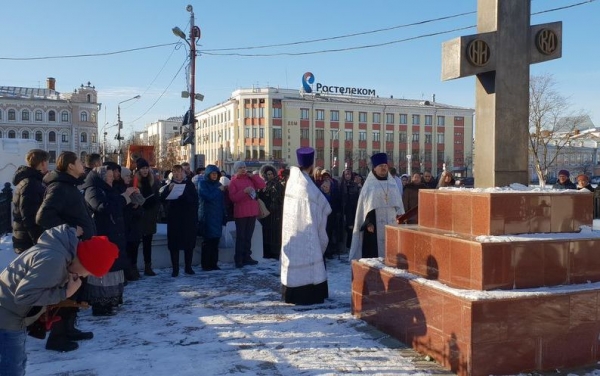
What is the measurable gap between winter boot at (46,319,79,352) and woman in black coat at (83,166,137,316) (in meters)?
1.04

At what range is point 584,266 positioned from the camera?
4.39 meters

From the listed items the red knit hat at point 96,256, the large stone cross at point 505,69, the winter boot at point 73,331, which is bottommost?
the winter boot at point 73,331

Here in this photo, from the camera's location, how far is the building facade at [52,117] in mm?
86750

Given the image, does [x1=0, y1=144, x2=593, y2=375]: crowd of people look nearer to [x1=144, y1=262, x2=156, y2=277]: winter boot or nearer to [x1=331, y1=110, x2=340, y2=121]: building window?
[x1=144, y1=262, x2=156, y2=277]: winter boot

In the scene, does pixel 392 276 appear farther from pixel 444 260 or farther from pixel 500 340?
pixel 500 340

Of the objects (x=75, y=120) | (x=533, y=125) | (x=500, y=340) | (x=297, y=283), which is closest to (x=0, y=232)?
(x=297, y=283)

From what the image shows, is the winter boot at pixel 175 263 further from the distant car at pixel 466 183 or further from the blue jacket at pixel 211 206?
the distant car at pixel 466 183

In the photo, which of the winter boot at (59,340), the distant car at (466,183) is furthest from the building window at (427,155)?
the winter boot at (59,340)

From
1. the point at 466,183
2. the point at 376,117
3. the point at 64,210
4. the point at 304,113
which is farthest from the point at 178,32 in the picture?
the point at 376,117

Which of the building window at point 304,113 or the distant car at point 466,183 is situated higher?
the building window at point 304,113

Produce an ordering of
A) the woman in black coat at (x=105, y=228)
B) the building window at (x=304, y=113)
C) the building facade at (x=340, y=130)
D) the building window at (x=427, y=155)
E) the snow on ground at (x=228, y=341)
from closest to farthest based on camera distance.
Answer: the snow on ground at (x=228, y=341), the woman in black coat at (x=105, y=228), the building facade at (x=340, y=130), the building window at (x=304, y=113), the building window at (x=427, y=155)

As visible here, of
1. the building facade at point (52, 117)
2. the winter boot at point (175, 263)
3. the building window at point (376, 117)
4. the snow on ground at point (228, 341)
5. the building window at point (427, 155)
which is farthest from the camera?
the building facade at point (52, 117)

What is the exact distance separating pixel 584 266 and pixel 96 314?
4.78 meters

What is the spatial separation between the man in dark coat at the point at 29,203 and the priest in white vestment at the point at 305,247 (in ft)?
8.66
